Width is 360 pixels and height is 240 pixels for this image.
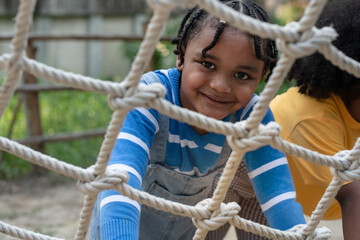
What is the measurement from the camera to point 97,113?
3.87 meters

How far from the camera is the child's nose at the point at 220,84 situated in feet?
3.33

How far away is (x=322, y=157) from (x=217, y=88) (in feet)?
0.93

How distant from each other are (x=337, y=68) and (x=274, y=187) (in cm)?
39

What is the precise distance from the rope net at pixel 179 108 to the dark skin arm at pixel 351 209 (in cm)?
27

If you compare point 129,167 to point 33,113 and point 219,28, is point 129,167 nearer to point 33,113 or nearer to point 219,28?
point 219,28

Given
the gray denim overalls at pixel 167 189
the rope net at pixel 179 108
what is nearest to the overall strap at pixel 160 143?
the gray denim overalls at pixel 167 189

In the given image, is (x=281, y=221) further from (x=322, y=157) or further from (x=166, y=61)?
(x=166, y=61)

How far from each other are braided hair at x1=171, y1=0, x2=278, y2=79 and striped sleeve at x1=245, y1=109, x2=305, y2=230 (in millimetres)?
156

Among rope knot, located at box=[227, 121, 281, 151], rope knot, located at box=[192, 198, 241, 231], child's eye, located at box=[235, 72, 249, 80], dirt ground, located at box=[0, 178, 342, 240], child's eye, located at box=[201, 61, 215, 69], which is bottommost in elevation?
dirt ground, located at box=[0, 178, 342, 240]

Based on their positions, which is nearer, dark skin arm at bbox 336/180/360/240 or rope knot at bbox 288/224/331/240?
rope knot at bbox 288/224/331/240

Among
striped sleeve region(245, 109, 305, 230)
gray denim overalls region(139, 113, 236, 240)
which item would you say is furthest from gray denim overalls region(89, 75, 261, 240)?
striped sleeve region(245, 109, 305, 230)

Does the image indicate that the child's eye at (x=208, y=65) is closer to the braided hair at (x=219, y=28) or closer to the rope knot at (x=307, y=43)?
the braided hair at (x=219, y=28)

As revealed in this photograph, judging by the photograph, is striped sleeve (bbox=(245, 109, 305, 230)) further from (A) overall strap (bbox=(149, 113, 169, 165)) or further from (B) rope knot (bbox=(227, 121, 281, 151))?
(B) rope knot (bbox=(227, 121, 281, 151))

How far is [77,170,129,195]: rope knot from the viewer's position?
79 cm
